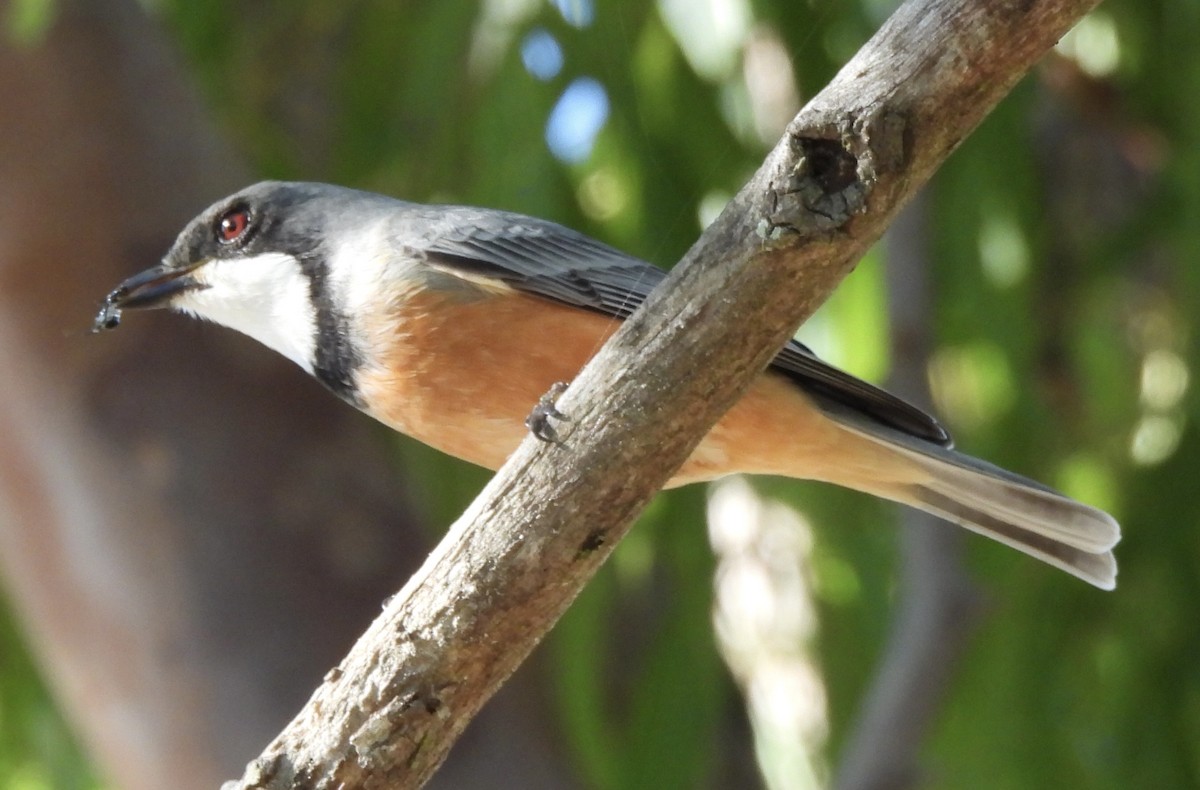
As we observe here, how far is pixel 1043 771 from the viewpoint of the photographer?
4832mm

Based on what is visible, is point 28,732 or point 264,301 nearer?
point 264,301

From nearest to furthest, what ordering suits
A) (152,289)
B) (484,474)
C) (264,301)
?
1. (264,301)
2. (152,289)
3. (484,474)

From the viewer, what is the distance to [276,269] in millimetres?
4164

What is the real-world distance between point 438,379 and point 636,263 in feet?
2.20

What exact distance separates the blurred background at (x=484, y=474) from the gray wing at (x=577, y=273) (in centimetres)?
51

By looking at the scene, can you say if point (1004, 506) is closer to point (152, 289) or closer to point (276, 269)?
point (276, 269)

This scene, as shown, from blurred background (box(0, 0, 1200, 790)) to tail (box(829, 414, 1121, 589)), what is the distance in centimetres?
80

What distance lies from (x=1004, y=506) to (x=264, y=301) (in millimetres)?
2106

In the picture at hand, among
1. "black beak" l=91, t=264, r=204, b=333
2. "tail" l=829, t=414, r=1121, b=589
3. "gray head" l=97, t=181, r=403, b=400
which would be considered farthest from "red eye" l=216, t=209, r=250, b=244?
"tail" l=829, t=414, r=1121, b=589

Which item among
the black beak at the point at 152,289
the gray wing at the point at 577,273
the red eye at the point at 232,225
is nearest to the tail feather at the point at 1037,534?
the gray wing at the point at 577,273

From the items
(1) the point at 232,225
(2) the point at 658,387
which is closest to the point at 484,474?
(1) the point at 232,225

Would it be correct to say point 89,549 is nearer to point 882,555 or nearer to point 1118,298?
point 882,555

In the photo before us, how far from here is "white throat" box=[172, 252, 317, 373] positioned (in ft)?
13.1

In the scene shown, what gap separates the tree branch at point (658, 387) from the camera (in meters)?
2.21
